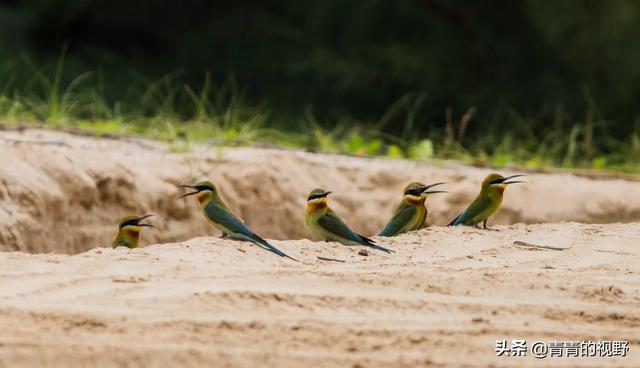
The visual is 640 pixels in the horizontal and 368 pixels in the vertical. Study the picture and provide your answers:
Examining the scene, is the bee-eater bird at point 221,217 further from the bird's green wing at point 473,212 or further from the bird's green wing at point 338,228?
the bird's green wing at point 473,212

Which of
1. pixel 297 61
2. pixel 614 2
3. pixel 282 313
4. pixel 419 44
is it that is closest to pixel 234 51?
pixel 297 61

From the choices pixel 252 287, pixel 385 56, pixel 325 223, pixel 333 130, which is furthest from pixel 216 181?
pixel 385 56

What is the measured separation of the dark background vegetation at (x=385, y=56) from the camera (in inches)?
399

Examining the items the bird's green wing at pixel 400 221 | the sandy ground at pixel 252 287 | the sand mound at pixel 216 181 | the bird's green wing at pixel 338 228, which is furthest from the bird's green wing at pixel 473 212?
the sand mound at pixel 216 181

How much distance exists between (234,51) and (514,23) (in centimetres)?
298

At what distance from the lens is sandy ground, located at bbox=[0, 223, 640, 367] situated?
3.13 meters

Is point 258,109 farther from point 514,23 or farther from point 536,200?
point 536,200

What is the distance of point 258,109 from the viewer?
9.90 metres

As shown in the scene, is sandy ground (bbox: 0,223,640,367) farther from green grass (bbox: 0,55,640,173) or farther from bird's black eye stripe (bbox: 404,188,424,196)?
green grass (bbox: 0,55,640,173)

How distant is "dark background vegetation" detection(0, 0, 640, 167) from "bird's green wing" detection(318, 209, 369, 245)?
423cm

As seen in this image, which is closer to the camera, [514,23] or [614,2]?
[614,2]

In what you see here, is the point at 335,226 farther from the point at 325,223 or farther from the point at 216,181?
the point at 216,181

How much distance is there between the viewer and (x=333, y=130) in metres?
9.31

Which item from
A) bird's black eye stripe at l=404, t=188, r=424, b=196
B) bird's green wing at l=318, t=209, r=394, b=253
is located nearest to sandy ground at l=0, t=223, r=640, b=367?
bird's green wing at l=318, t=209, r=394, b=253
